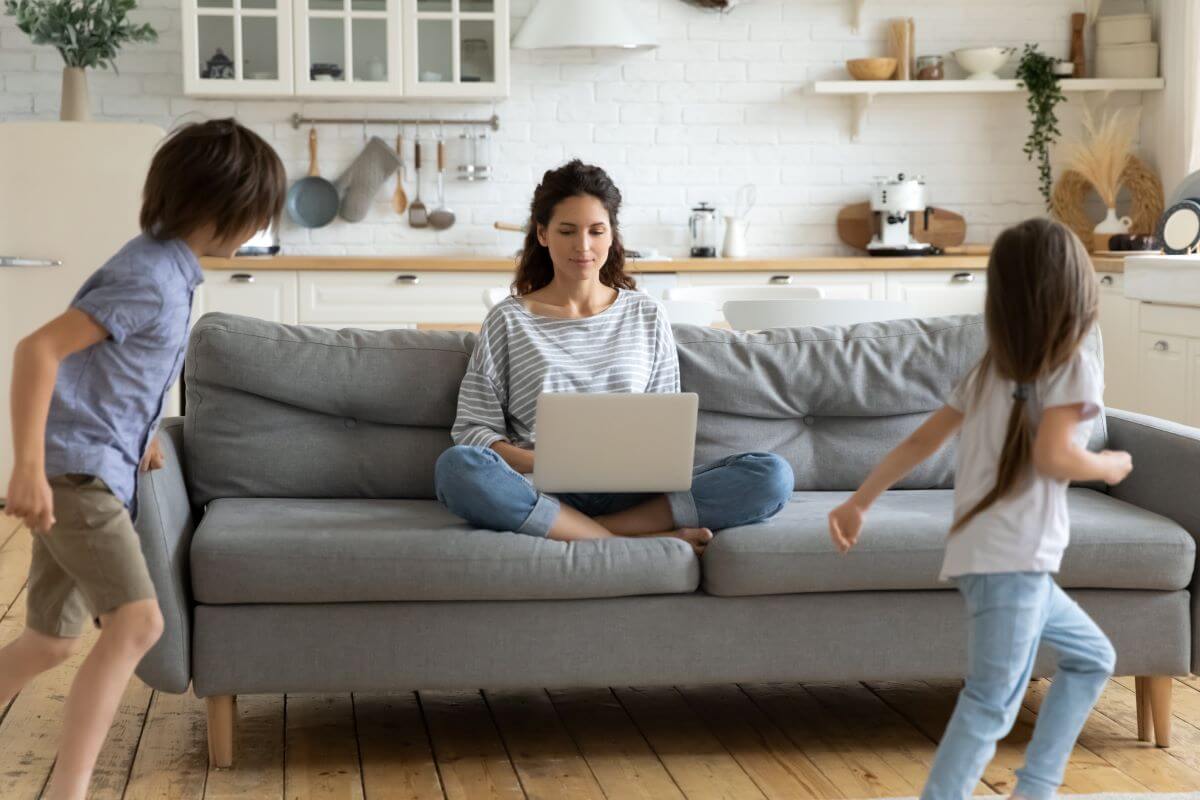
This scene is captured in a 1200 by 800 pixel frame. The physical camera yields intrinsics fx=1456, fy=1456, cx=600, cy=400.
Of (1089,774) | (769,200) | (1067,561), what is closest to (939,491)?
Answer: (1067,561)

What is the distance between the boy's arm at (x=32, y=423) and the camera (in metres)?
1.83

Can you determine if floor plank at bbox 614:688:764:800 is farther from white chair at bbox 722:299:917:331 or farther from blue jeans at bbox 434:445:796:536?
white chair at bbox 722:299:917:331

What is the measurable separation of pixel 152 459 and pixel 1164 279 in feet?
11.5

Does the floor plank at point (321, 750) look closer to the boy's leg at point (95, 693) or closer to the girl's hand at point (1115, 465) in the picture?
the boy's leg at point (95, 693)

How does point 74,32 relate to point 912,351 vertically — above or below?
above

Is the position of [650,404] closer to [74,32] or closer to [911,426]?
[911,426]

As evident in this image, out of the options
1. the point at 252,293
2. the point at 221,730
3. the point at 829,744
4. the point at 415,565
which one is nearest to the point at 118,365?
the point at 415,565

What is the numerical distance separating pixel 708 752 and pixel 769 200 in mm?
3855

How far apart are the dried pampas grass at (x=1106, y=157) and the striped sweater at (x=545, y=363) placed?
3.48m

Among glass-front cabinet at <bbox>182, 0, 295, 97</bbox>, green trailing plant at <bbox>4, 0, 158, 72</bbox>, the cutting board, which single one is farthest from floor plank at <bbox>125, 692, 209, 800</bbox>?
the cutting board

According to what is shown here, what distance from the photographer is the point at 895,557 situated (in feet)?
8.32

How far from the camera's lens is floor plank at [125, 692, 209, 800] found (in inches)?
95.7

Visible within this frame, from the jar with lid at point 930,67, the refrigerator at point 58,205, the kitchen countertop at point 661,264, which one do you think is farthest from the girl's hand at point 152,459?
the jar with lid at point 930,67

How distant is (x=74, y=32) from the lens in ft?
17.2
